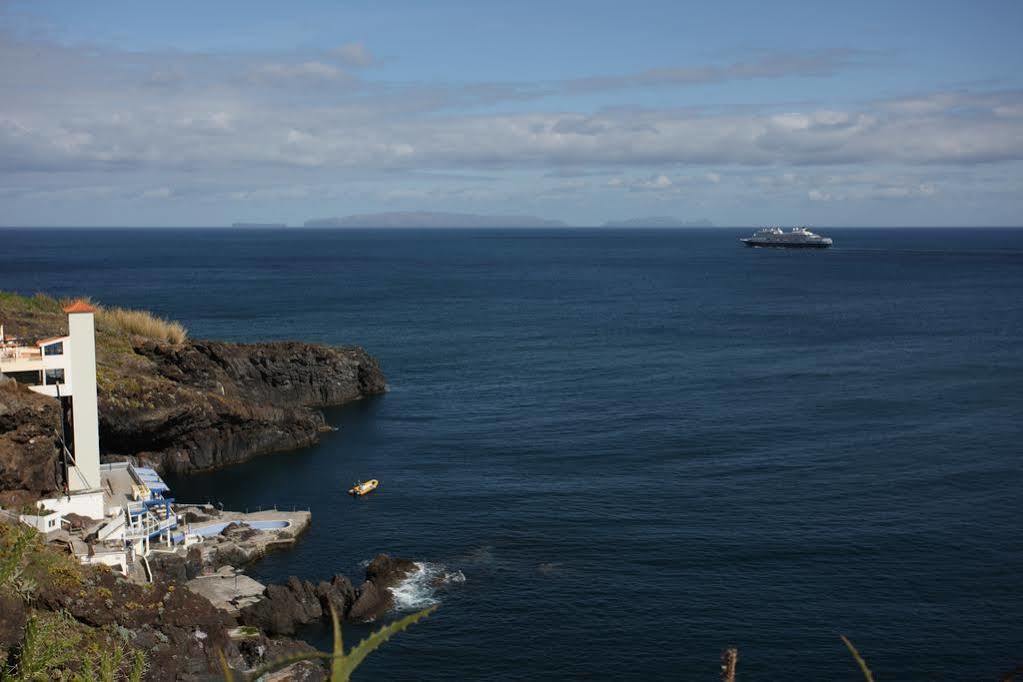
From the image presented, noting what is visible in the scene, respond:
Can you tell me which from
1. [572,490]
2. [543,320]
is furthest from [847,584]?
[543,320]

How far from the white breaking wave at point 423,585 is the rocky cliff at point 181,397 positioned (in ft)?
69.0

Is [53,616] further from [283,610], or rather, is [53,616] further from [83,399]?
[83,399]

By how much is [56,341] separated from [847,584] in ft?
152

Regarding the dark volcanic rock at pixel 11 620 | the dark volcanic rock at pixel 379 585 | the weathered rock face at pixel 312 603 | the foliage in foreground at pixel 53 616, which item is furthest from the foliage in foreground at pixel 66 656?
the dark volcanic rock at pixel 379 585

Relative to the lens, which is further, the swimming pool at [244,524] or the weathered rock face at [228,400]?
the weathered rock face at [228,400]

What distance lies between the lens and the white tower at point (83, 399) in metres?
57.2

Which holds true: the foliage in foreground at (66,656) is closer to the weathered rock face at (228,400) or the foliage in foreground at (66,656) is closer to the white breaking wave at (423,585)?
the white breaking wave at (423,585)

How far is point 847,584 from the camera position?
50.0 meters

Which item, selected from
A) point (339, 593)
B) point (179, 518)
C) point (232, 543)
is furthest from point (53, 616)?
point (179, 518)

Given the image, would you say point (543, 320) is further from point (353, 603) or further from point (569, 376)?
point (353, 603)

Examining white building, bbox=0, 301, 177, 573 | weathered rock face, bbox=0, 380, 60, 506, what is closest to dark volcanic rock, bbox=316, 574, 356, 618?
white building, bbox=0, 301, 177, 573

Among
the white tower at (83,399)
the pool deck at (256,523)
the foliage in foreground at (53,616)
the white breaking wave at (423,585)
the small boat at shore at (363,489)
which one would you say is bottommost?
the white breaking wave at (423,585)

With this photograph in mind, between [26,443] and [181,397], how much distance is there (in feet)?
68.9

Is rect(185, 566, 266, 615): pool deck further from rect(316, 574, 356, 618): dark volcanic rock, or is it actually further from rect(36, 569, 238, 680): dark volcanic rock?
rect(36, 569, 238, 680): dark volcanic rock
